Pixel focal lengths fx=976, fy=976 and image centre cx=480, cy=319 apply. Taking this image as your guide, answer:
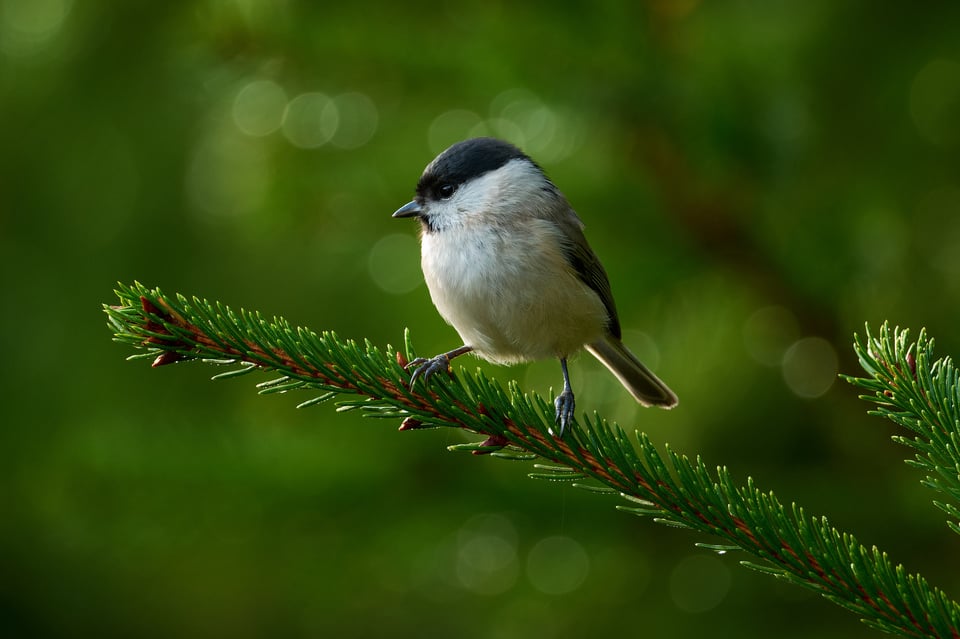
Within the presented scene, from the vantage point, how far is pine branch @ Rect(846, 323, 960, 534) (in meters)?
1.29

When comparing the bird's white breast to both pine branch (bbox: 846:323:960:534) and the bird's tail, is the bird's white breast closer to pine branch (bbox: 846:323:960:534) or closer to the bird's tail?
the bird's tail

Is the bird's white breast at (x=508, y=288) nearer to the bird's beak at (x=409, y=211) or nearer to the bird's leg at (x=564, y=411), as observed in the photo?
the bird's beak at (x=409, y=211)

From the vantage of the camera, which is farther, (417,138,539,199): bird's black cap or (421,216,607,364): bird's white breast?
(417,138,539,199): bird's black cap

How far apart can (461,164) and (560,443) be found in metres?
1.19

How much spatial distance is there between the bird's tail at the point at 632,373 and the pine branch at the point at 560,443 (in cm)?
104

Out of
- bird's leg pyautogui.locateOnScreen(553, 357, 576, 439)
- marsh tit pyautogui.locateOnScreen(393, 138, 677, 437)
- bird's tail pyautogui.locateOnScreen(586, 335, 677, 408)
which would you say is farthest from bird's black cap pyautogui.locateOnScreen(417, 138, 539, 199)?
bird's leg pyautogui.locateOnScreen(553, 357, 576, 439)

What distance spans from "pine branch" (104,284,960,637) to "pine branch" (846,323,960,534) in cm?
1

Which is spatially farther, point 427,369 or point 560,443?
point 427,369

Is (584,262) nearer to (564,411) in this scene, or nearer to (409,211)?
(409,211)

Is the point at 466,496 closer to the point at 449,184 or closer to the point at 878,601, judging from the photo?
the point at 449,184

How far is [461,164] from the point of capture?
8.75 ft

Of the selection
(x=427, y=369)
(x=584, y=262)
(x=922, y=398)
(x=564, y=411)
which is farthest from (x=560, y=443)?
(x=584, y=262)

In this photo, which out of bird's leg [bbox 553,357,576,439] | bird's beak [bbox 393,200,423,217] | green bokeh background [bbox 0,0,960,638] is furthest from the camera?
bird's beak [bbox 393,200,423,217]

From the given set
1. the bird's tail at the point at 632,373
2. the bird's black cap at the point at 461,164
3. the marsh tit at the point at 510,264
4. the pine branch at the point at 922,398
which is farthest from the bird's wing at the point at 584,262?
the pine branch at the point at 922,398
